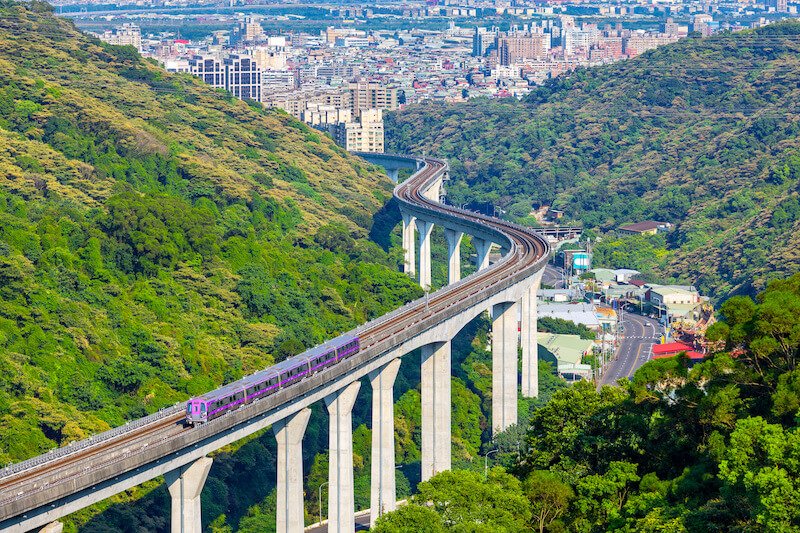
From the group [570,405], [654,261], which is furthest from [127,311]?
[654,261]

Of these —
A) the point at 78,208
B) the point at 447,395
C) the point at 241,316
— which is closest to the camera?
the point at 447,395

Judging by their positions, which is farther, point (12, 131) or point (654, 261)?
point (654, 261)

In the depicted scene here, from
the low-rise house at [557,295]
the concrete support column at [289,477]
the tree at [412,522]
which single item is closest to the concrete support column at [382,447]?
the concrete support column at [289,477]

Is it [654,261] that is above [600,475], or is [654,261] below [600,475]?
below

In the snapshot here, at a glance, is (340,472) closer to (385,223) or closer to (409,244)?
(409,244)

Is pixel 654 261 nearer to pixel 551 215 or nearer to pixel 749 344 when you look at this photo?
pixel 551 215

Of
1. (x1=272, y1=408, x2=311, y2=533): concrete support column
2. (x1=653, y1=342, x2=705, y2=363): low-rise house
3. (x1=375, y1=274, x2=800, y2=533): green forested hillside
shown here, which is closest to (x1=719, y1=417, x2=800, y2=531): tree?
(x1=375, y1=274, x2=800, y2=533): green forested hillside

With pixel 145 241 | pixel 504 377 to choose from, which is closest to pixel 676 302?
pixel 504 377

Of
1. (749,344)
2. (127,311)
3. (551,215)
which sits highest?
(749,344)
